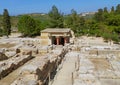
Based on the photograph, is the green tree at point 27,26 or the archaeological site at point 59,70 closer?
the archaeological site at point 59,70

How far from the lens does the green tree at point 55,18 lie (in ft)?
186

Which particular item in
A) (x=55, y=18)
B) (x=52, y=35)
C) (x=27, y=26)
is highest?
(x=55, y=18)

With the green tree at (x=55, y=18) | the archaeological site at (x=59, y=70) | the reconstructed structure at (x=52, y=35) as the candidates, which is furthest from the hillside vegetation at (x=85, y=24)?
the archaeological site at (x=59, y=70)

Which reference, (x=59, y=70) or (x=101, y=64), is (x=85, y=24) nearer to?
(x=101, y=64)

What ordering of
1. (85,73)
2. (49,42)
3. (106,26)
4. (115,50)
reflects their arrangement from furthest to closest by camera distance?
(106,26)
(49,42)
(115,50)
(85,73)

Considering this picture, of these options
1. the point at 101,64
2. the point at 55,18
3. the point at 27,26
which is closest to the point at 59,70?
the point at 101,64

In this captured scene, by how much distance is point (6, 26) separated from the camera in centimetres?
5519

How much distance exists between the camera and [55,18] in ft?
191

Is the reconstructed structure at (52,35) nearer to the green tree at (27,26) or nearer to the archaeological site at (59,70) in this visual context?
the archaeological site at (59,70)

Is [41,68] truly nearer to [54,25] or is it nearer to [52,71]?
[52,71]

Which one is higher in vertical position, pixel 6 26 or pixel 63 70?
pixel 6 26

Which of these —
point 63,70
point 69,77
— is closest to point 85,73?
point 69,77

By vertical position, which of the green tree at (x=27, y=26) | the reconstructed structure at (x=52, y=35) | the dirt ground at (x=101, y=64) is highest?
the green tree at (x=27, y=26)

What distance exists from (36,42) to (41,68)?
23.3 meters
